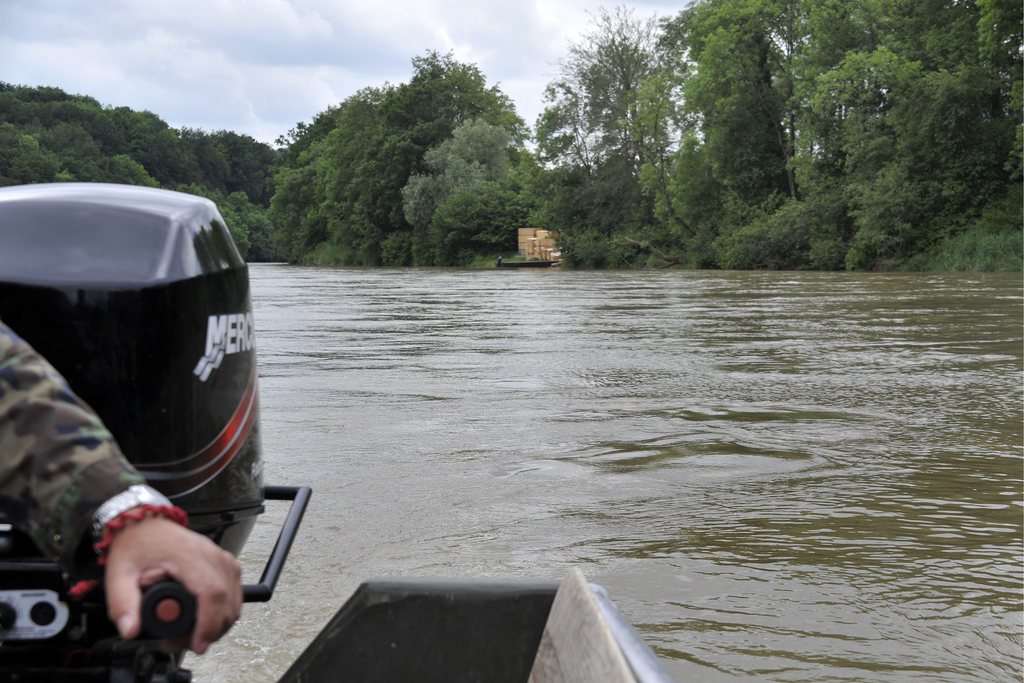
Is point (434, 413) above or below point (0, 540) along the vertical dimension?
below

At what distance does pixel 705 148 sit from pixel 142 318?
139 feet

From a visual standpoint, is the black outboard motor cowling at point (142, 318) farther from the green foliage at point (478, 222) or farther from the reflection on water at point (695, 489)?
the green foliage at point (478, 222)

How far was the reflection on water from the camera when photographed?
10.4ft

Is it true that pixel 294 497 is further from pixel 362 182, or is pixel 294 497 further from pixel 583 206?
pixel 362 182

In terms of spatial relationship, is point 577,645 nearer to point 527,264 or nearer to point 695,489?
point 695,489

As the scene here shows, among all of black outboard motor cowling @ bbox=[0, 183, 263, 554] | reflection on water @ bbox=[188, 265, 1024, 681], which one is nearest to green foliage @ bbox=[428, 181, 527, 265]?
reflection on water @ bbox=[188, 265, 1024, 681]

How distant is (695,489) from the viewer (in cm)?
491

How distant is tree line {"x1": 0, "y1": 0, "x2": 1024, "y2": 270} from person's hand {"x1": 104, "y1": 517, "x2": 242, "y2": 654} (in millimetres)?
29898

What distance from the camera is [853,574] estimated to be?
367cm

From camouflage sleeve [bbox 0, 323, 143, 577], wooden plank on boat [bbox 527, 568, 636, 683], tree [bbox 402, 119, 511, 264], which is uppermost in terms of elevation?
tree [bbox 402, 119, 511, 264]

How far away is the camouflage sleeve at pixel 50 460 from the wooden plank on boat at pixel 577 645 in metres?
0.72

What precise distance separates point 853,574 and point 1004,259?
27578 mm

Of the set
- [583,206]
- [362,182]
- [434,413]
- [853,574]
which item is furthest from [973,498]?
[362,182]

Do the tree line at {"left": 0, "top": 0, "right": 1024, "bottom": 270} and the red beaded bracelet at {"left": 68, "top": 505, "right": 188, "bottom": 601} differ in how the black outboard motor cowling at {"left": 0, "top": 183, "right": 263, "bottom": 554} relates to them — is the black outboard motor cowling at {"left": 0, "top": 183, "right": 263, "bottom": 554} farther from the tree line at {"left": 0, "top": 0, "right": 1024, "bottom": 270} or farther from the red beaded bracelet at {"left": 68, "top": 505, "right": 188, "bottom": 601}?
the tree line at {"left": 0, "top": 0, "right": 1024, "bottom": 270}
